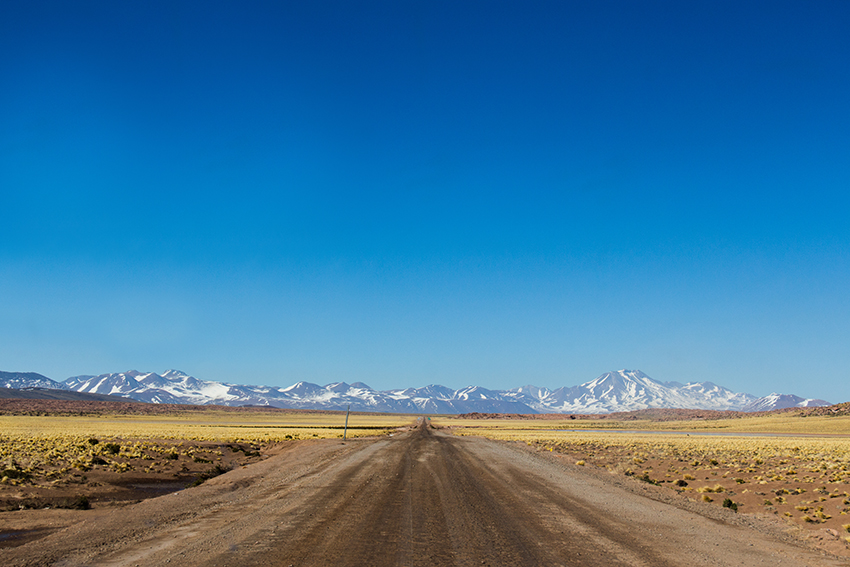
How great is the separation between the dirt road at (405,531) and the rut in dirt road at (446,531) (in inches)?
1.4

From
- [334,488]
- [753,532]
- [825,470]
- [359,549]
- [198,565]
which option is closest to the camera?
[198,565]

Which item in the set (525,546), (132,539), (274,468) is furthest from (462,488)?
(274,468)

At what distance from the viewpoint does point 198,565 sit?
27.8 feet

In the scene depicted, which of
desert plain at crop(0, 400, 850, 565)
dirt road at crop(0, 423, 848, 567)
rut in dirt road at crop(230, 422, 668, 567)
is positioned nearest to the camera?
rut in dirt road at crop(230, 422, 668, 567)

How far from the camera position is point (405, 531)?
11031 millimetres

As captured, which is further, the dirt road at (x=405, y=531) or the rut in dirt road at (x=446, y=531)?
the dirt road at (x=405, y=531)

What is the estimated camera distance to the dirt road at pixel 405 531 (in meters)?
9.19

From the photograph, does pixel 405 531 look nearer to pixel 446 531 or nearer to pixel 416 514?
pixel 446 531

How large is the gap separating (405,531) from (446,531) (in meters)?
0.93

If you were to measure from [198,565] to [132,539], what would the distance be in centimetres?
323

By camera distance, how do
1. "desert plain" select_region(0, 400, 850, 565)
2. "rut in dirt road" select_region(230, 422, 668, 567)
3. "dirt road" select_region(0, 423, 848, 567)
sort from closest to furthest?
1. "rut in dirt road" select_region(230, 422, 668, 567)
2. "dirt road" select_region(0, 423, 848, 567)
3. "desert plain" select_region(0, 400, 850, 565)

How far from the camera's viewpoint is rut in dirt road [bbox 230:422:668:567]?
9.09 meters

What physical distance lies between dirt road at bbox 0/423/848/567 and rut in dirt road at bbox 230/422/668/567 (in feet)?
0.12

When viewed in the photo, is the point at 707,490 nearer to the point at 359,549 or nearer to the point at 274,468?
the point at 359,549
